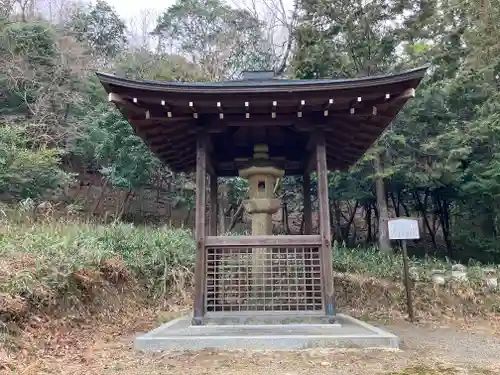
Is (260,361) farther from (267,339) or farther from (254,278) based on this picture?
(254,278)

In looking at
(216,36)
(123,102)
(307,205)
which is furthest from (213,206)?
(216,36)

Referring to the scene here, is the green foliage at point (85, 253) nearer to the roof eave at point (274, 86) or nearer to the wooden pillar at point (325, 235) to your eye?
the roof eave at point (274, 86)

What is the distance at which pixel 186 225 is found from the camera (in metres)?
14.8

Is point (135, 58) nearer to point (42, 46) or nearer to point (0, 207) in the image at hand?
point (42, 46)

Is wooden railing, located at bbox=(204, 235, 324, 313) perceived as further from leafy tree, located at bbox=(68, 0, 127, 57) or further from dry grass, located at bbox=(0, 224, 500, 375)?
leafy tree, located at bbox=(68, 0, 127, 57)

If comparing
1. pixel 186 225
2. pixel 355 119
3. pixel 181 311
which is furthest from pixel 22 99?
pixel 355 119

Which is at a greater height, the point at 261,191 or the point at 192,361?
the point at 261,191

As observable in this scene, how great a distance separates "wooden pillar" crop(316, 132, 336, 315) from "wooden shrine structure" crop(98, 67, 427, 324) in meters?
0.01

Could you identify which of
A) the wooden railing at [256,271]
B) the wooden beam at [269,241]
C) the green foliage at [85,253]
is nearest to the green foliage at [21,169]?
the green foliage at [85,253]

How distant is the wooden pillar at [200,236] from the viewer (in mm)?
4977

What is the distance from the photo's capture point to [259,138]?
6.21m

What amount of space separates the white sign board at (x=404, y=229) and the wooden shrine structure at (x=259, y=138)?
1.31 metres

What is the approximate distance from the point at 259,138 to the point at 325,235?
1.90 m

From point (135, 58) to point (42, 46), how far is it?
3.37 m
